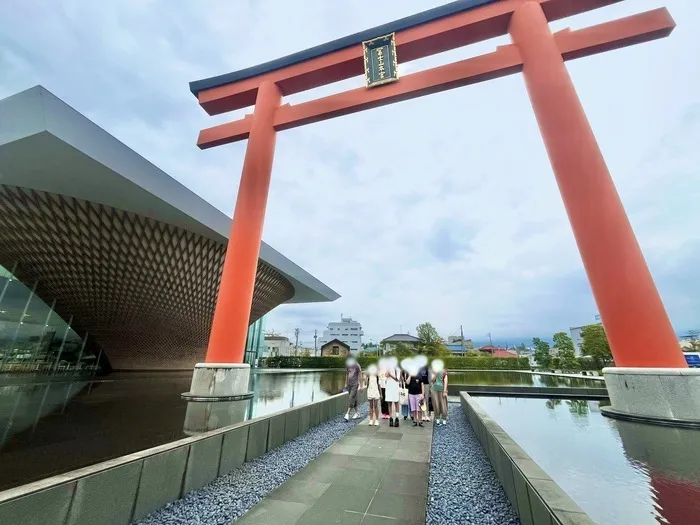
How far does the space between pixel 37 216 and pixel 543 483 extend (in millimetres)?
15531

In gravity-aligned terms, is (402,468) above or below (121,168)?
below

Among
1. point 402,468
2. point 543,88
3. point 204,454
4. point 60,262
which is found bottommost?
point 402,468

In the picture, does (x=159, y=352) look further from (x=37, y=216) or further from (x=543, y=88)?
(x=543, y=88)

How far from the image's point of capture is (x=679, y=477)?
2.76 m

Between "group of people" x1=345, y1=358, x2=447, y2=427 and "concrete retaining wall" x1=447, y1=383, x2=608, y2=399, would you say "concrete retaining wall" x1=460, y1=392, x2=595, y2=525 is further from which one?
"concrete retaining wall" x1=447, y1=383, x2=608, y2=399

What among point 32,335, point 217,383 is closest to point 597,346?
point 217,383

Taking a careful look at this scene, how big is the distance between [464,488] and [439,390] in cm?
337

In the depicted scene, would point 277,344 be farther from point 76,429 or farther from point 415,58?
point 76,429

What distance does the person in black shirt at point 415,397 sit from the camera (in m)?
5.79

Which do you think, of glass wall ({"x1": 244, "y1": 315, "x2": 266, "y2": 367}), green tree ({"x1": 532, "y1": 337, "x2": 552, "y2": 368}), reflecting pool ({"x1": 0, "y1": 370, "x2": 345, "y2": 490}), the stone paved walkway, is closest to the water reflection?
the stone paved walkway

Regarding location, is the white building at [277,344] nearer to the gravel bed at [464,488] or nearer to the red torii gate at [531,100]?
the red torii gate at [531,100]

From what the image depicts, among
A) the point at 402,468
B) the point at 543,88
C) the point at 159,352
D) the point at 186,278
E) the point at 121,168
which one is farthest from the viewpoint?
the point at 159,352

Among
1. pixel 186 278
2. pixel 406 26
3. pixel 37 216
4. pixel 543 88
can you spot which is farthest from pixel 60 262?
pixel 543 88

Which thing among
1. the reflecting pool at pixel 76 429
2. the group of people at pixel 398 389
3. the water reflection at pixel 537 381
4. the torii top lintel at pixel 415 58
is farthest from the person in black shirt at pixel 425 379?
the torii top lintel at pixel 415 58
